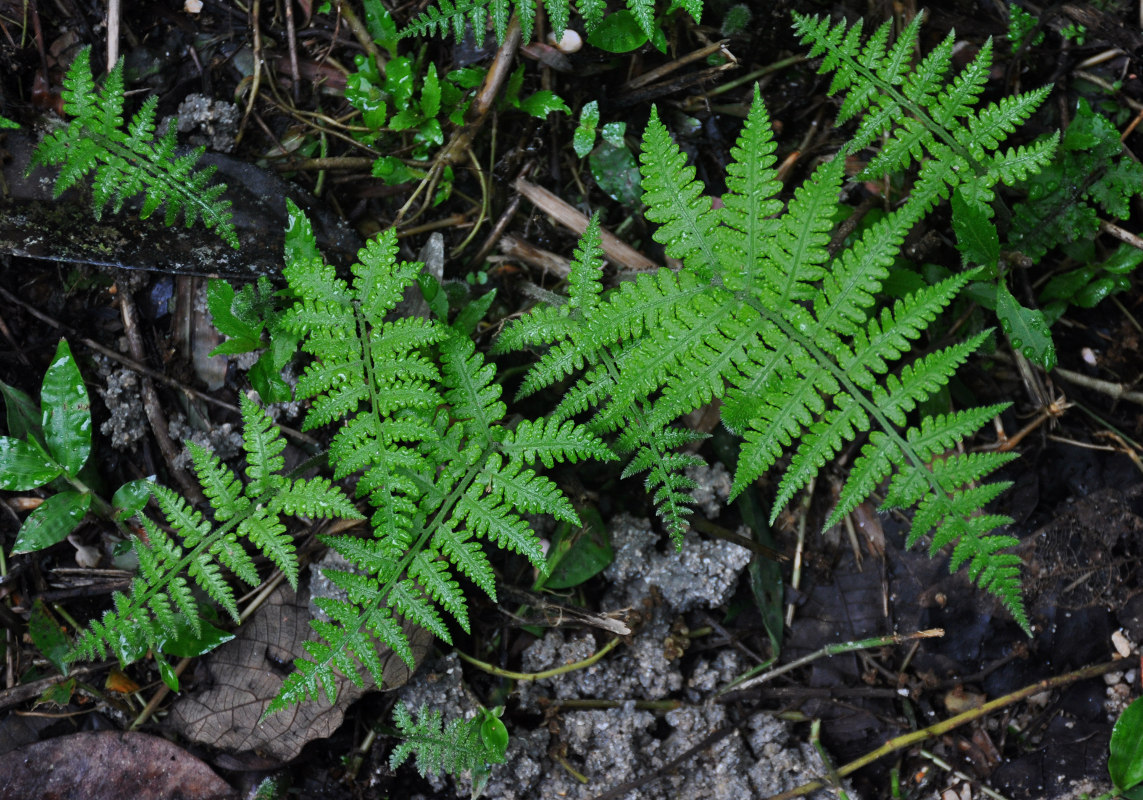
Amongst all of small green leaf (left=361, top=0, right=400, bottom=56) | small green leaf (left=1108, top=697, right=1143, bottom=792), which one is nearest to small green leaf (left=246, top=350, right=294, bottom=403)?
small green leaf (left=361, top=0, right=400, bottom=56)

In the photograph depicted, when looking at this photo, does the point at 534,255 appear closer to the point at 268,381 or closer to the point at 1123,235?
the point at 268,381

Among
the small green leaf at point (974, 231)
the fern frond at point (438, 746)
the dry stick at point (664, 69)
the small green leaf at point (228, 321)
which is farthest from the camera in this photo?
the dry stick at point (664, 69)

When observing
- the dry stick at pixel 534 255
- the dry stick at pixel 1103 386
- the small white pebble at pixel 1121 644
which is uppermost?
the dry stick at pixel 534 255

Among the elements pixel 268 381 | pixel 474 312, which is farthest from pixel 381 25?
pixel 268 381

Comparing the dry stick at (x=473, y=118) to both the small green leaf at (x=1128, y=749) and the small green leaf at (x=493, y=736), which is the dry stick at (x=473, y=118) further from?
the small green leaf at (x=1128, y=749)

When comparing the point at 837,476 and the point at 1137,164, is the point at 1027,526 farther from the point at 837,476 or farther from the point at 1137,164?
the point at 1137,164

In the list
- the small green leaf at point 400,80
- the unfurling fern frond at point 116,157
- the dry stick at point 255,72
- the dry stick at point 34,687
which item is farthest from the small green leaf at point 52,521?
the small green leaf at point 400,80

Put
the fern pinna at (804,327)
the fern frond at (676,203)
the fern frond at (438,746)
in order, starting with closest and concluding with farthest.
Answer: the fern pinna at (804,327) < the fern frond at (676,203) < the fern frond at (438,746)

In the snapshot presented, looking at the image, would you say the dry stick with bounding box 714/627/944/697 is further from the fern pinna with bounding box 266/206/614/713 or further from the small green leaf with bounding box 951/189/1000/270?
the small green leaf with bounding box 951/189/1000/270
